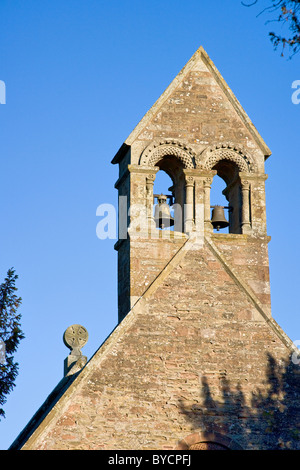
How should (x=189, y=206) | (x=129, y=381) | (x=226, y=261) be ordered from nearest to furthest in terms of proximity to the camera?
1. (x=129, y=381)
2. (x=226, y=261)
3. (x=189, y=206)

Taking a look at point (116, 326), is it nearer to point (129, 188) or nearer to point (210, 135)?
point (129, 188)

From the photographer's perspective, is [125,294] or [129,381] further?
[125,294]

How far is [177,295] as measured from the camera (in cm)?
1764

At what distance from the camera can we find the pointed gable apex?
767 inches

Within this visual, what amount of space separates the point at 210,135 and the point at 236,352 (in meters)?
4.84

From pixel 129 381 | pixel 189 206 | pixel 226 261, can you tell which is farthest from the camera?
pixel 189 206

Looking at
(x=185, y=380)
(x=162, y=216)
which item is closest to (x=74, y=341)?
(x=162, y=216)

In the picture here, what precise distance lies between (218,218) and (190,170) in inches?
44.6

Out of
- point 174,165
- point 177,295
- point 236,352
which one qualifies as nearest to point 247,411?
point 236,352

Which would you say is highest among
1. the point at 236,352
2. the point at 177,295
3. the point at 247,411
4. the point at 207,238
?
the point at 207,238

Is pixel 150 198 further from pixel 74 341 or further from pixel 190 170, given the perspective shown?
pixel 74 341

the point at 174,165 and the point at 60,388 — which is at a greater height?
the point at 174,165

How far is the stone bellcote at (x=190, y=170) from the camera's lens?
1875cm

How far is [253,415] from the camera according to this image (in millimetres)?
16625
